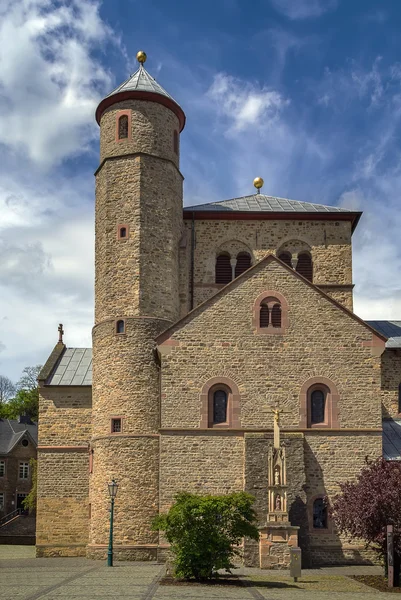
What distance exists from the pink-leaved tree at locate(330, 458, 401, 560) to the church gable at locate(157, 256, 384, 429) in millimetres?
4786

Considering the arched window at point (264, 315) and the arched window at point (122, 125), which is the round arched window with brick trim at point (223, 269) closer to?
the arched window at point (264, 315)

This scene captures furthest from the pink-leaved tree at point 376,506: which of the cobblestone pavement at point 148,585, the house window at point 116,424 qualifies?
the house window at point 116,424

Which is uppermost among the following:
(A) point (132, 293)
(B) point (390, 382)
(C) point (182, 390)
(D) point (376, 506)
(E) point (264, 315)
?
(A) point (132, 293)

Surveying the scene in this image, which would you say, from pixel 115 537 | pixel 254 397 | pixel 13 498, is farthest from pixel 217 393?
pixel 13 498

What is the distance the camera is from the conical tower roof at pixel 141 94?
33.3 metres

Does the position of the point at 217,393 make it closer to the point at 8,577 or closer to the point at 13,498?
the point at 8,577

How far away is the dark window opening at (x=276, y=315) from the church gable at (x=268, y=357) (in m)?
0.04

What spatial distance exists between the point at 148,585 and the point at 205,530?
2369 millimetres

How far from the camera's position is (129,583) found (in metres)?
21.1

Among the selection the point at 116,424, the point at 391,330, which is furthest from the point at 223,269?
the point at 116,424

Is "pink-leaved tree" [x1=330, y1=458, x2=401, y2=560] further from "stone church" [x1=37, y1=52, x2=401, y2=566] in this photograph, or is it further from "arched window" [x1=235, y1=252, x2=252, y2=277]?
"arched window" [x1=235, y1=252, x2=252, y2=277]

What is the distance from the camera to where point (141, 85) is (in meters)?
33.9

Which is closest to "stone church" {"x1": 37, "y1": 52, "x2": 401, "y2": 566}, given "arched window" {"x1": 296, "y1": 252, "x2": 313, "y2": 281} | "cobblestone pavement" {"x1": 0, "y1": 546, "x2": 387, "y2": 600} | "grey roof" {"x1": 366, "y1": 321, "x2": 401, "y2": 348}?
"grey roof" {"x1": 366, "y1": 321, "x2": 401, "y2": 348}

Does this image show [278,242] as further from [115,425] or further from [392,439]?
[115,425]
